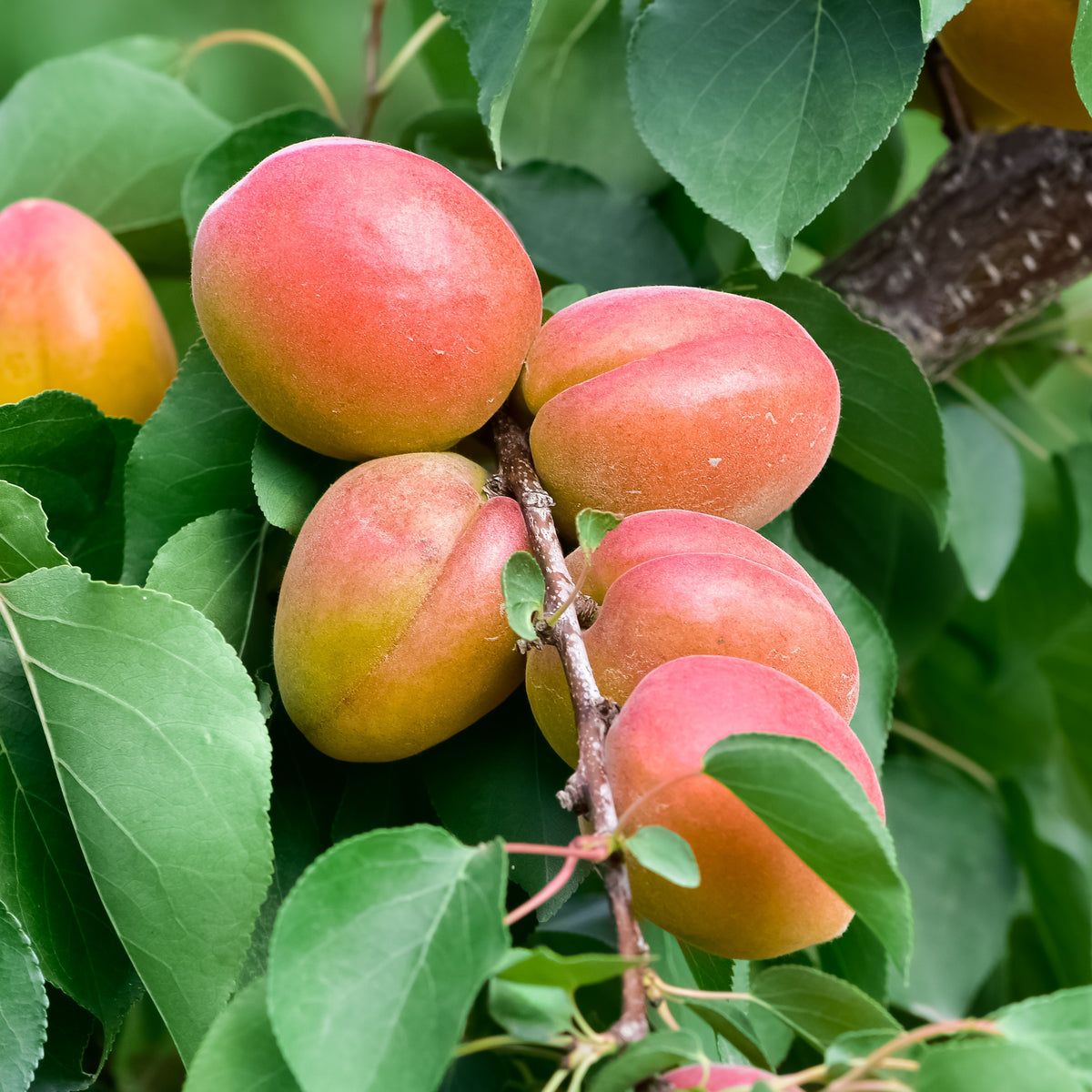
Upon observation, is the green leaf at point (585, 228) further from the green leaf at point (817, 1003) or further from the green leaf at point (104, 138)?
the green leaf at point (817, 1003)

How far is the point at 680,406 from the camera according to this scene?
13.2 inches

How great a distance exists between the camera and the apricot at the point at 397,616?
1.07ft

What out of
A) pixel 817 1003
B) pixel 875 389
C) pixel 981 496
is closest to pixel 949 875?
pixel 981 496

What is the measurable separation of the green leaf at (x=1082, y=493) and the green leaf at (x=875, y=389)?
0.23 meters

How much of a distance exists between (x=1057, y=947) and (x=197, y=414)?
0.64 meters

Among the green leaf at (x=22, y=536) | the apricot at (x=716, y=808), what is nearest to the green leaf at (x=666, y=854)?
the apricot at (x=716, y=808)

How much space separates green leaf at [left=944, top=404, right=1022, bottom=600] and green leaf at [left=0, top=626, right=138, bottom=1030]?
46 centimetres

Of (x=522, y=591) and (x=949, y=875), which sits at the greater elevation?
(x=522, y=591)

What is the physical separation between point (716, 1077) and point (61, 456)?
0.32m

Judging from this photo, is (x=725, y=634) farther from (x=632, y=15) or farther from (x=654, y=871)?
(x=632, y=15)

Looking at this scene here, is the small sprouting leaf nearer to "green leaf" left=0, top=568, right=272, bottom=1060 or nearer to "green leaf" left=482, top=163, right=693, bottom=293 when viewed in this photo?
"green leaf" left=0, top=568, right=272, bottom=1060

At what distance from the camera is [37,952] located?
33cm

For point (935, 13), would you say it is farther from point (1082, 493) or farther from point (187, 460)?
point (1082, 493)

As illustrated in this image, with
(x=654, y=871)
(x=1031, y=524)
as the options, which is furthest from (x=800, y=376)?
(x=1031, y=524)
